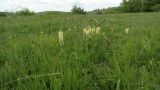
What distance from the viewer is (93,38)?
423cm

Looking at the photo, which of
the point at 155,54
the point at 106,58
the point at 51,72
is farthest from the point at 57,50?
the point at 155,54

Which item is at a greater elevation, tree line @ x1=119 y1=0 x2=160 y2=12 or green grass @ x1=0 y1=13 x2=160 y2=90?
tree line @ x1=119 y1=0 x2=160 y2=12

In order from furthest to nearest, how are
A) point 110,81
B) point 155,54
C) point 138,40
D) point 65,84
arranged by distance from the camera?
point 138,40
point 155,54
point 110,81
point 65,84

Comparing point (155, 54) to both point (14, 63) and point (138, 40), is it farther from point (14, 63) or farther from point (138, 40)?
point (14, 63)

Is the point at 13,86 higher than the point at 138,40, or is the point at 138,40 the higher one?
the point at 138,40

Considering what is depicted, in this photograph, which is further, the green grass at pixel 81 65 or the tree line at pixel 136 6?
the tree line at pixel 136 6

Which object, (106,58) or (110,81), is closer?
(110,81)

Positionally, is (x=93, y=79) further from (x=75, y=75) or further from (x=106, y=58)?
(x=106, y=58)

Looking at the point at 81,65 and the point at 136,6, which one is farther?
the point at 136,6

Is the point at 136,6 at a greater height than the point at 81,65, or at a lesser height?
greater

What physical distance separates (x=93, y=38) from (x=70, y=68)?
54.6 inches

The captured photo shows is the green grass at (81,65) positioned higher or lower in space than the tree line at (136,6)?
lower

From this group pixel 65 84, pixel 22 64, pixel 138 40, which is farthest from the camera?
pixel 138 40

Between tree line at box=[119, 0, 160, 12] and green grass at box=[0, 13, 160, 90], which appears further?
tree line at box=[119, 0, 160, 12]
